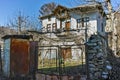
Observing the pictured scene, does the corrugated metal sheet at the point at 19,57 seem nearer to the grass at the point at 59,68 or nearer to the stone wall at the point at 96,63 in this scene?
the grass at the point at 59,68

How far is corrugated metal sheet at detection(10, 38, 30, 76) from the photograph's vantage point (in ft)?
39.7

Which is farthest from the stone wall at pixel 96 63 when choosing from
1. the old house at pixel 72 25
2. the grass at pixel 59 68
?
the old house at pixel 72 25

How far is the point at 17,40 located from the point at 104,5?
7871 millimetres

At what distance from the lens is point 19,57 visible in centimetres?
1228

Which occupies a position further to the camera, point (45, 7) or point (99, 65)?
point (45, 7)

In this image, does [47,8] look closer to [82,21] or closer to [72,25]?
[72,25]

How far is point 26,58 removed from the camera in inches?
488

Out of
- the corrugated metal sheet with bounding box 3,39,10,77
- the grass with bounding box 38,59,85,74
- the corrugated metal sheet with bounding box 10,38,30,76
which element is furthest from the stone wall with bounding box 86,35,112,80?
the corrugated metal sheet with bounding box 3,39,10,77

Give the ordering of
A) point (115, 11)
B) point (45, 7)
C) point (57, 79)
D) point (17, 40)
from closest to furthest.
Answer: point (57, 79), point (17, 40), point (115, 11), point (45, 7)

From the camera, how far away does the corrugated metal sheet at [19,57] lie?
12094 mm

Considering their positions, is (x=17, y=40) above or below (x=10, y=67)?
above

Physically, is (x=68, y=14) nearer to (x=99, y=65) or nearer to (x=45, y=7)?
(x=45, y=7)

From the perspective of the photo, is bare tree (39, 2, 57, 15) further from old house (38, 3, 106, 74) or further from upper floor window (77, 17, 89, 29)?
upper floor window (77, 17, 89, 29)

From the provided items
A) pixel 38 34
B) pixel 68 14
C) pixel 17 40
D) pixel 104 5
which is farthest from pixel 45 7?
pixel 17 40
